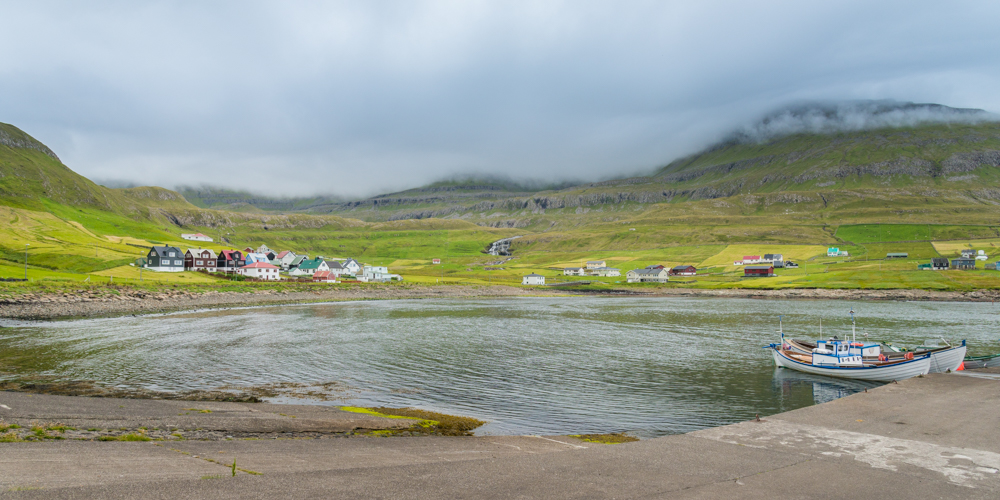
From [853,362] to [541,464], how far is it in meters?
29.4

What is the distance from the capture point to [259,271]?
452 ft

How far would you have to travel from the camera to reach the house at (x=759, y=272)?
151625 millimetres

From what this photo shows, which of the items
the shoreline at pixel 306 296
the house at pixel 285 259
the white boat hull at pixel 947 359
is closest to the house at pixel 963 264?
the shoreline at pixel 306 296

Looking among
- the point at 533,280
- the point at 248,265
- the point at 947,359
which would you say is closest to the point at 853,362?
the point at 947,359

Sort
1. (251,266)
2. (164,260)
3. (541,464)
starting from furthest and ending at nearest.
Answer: (251,266)
(164,260)
(541,464)

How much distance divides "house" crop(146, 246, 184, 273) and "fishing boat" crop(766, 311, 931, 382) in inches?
5469

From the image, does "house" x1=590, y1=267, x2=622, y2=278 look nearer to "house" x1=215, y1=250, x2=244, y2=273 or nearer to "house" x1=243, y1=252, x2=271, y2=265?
"house" x1=243, y1=252, x2=271, y2=265

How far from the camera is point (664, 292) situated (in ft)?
444

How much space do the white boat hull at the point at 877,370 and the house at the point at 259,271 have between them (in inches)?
5160

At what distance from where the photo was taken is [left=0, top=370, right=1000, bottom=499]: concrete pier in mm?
11531

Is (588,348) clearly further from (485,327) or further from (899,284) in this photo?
(899,284)

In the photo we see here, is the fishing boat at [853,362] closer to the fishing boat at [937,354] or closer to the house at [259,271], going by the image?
the fishing boat at [937,354]

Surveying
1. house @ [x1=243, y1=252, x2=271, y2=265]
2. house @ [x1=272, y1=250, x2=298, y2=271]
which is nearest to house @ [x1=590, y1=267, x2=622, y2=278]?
house @ [x1=272, y1=250, x2=298, y2=271]

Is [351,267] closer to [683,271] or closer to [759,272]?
[683,271]
